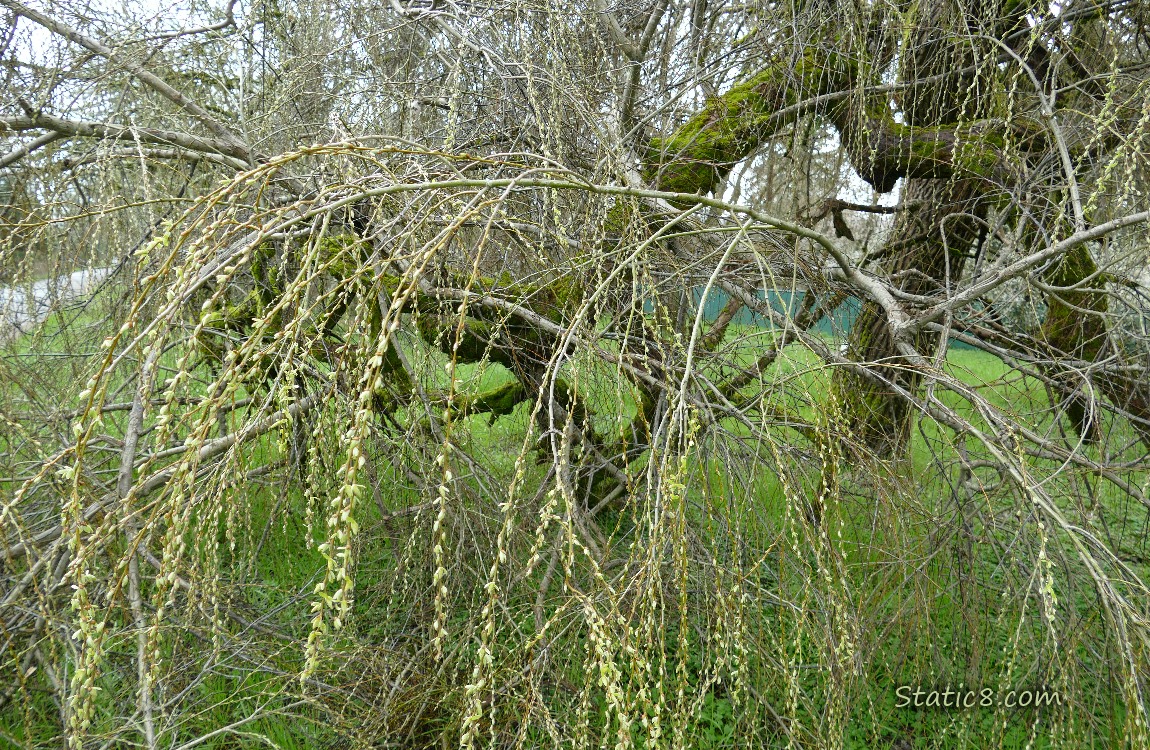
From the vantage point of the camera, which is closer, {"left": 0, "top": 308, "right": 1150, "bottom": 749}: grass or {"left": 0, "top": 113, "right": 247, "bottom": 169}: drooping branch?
{"left": 0, "top": 308, "right": 1150, "bottom": 749}: grass

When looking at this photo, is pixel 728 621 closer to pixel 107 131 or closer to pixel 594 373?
pixel 594 373

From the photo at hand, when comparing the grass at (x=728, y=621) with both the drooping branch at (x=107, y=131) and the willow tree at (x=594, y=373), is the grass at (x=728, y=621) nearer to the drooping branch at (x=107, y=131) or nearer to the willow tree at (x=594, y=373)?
the willow tree at (x=594, y=373)

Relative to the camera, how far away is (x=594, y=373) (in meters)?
2.14

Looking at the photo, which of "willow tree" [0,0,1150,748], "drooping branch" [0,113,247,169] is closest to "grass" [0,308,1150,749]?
"willow tree" [0,0,1150,748]

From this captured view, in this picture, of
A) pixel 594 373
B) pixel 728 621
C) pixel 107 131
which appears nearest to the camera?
pixel 728 621

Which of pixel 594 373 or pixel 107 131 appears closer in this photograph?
pixel 594 373

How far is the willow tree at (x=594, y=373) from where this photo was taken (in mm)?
1769

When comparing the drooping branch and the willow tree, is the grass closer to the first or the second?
the willow tree

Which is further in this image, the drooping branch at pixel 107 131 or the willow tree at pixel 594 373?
the drooping branch at pixel 107 131

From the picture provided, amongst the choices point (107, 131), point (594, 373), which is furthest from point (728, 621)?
point (107, 131)

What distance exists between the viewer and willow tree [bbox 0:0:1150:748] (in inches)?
69.6

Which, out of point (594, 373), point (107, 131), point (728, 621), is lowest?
point (728, 621)

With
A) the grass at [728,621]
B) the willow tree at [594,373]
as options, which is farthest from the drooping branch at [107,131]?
the grass at [728,621]

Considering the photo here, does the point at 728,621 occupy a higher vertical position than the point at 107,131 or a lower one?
lower
